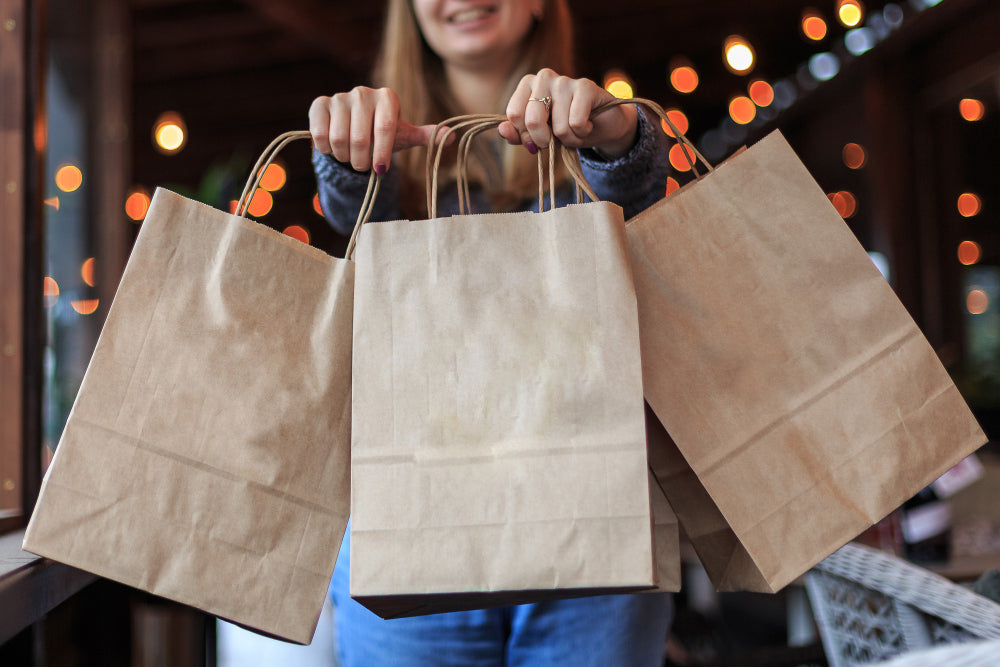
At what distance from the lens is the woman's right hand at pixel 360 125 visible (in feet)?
2.16

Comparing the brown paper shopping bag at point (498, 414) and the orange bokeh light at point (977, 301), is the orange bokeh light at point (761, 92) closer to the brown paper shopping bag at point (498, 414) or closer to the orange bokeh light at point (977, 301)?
the orange bokeh light at point (977, 301)

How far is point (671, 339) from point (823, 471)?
143 mm

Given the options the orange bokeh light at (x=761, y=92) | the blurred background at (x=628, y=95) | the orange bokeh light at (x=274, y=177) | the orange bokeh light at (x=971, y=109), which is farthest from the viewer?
the orange bokeh light at (x=274, y=177)

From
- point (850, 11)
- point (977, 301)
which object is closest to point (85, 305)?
point (850, 11)

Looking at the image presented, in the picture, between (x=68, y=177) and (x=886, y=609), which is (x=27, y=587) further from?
(x=68, y=177)

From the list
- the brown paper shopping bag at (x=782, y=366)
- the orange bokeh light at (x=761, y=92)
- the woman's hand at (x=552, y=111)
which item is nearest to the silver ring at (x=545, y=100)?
the woman's hand at (x=552, y=111)

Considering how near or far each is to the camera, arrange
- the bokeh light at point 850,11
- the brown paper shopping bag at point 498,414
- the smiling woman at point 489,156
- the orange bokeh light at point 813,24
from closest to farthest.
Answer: the brown paper shopping bag at point 498,414 < the smiling woman at point 489,156 < the bokeh light at point 850,11 < the orange bokeh light at point 813,24

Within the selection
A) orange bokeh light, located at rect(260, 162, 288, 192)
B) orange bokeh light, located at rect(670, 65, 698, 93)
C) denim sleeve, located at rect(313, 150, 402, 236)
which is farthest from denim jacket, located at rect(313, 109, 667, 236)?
orange bokeh light, located at rect(260, 162, 288, 192)

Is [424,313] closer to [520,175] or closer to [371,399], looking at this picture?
[371,399]

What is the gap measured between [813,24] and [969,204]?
1.11 metres

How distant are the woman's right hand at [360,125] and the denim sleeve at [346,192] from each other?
0.08m

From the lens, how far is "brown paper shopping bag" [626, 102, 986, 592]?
23.7 inches

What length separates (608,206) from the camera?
583 mm

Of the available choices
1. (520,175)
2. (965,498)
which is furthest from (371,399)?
(965,498)
